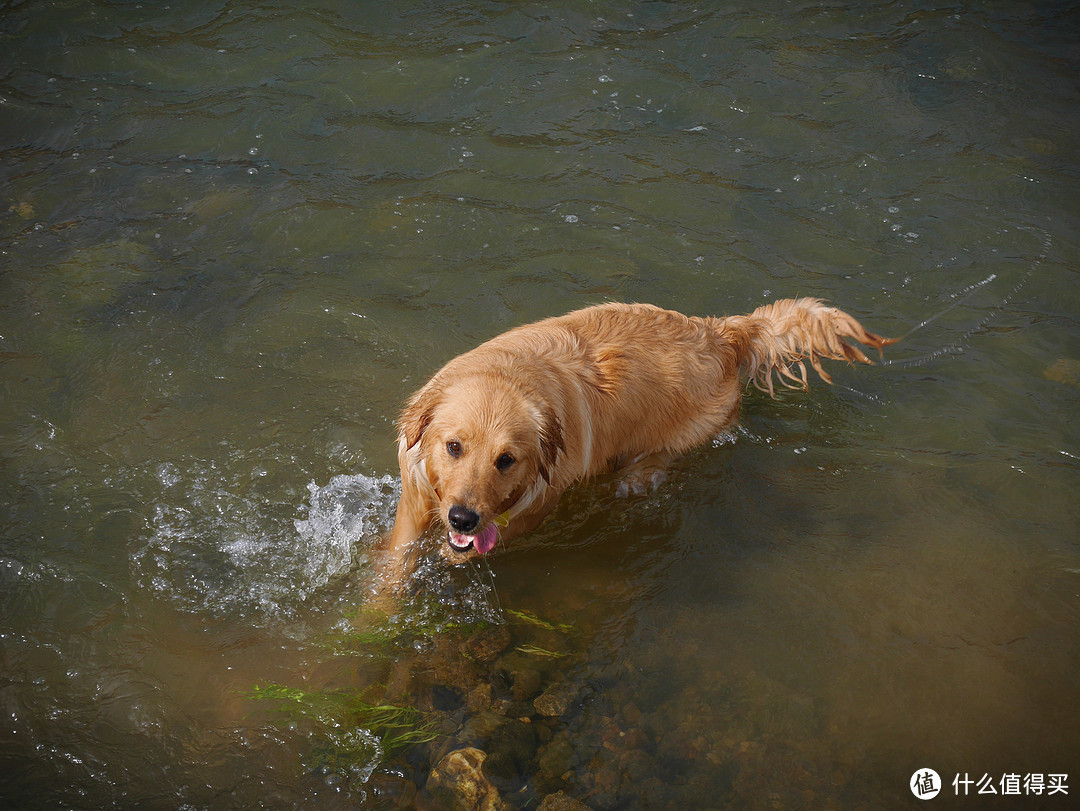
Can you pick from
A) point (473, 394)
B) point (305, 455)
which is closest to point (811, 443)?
point (473, 394)

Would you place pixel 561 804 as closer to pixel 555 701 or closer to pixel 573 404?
pixel 555 701

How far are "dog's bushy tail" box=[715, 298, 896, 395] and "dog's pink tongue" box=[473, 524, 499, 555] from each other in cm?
227

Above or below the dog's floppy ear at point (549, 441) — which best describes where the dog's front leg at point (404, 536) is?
below

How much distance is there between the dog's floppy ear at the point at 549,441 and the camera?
3.95 meters

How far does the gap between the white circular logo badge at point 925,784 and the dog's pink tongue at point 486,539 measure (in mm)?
2263

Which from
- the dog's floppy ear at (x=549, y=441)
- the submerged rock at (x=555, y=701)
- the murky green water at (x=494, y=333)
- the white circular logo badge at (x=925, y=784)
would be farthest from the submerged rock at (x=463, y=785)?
the white circular logo badge at (x=925, y=784)

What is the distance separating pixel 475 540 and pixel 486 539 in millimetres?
108

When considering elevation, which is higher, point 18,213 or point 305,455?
point 18,213

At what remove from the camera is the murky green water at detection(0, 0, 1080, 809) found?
12.1 feet

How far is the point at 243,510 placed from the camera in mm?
4656

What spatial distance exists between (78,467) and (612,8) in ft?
26.2

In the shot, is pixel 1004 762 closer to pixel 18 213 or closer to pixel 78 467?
pixel 78 467

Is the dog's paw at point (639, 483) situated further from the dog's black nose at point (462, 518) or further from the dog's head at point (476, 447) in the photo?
the dog's black nose at point (462, 518)

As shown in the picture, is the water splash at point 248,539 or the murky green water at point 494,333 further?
the water splash at point 248,539
